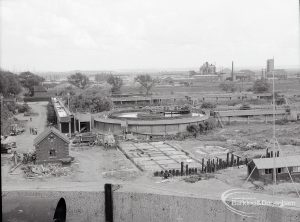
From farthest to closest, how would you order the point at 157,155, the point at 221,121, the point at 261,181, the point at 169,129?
the point at 221,121 → the point at 169,129 → the point at 157,155 → the point at 261,181

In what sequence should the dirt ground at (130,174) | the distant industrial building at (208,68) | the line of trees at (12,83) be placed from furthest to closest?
1. the distant industrial building at (208,68)
2. the line of trees at (12,83)
3. the dirt ground at (130,174)

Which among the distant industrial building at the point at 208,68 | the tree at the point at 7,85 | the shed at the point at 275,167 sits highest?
the distant industrial building at the point at 208,68

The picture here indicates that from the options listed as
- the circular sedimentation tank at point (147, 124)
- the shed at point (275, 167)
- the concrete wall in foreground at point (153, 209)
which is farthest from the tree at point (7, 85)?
the shed at point (275, 167)

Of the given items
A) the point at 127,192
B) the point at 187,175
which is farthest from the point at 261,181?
the point at 127,192

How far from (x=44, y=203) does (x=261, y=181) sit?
35.4ft

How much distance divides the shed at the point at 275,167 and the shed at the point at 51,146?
404 inches

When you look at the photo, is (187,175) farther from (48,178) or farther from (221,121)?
(221,121)

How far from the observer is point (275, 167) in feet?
61.7

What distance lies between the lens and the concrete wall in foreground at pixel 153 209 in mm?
13531

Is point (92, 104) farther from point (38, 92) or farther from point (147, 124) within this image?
point (38, 92)

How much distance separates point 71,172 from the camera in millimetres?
21344

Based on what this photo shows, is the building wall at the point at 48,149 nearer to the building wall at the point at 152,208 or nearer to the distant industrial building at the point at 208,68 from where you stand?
the building wall at the point at 152,208

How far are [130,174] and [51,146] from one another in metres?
5.19

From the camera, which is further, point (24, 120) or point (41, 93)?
point (41, 93)
